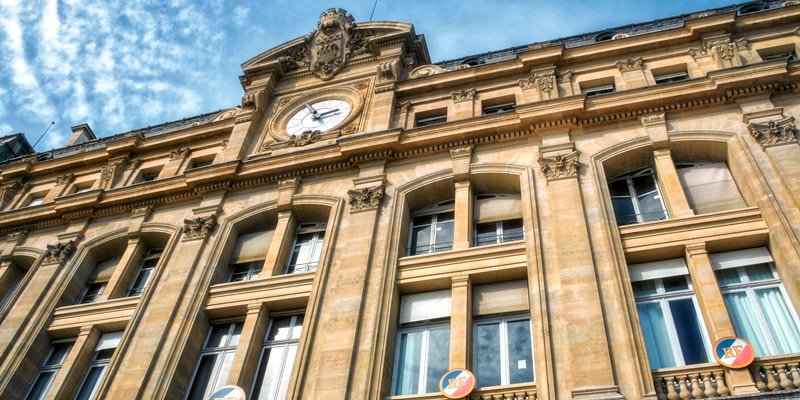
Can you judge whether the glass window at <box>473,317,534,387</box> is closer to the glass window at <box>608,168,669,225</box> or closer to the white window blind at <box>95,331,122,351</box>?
the glass window at <box>608,168,669,225</box>

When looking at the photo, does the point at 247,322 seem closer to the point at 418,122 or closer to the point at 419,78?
the point at 418,122

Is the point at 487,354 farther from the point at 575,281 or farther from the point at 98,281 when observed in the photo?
the point at 98,281

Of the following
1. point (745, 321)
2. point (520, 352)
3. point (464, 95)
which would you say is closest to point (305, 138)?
point (464, 95)

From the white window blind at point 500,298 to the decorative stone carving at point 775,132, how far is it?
7.33m

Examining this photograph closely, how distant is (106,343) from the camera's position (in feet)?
64.2

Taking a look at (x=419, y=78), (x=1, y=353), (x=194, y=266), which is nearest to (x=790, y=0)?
(x=419, y=78)

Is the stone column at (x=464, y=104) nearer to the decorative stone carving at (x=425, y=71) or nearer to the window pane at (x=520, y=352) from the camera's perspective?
the decorative stone carving at (x=425, y=71)

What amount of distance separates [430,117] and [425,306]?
29.8 feet

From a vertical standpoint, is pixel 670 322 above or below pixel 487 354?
above

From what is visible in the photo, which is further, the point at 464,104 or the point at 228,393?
the point at 464,104

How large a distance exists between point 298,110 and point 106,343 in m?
10.8

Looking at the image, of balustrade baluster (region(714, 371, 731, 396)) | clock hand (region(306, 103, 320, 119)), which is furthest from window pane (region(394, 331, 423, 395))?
clock hand (region(306, 103, 320, 119))

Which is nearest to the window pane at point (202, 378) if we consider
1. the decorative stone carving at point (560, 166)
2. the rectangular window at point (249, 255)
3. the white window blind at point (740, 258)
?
the rectangular window at point (249, 255)

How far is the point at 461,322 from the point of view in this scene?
1555 centimetres
